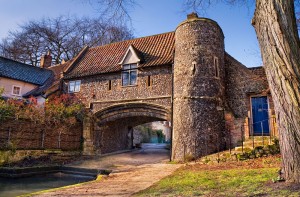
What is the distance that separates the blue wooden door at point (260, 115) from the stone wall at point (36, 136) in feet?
37.5

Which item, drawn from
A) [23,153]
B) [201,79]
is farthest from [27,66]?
[201,79]

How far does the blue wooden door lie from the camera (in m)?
12.7

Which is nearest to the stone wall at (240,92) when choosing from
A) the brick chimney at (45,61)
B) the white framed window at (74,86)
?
the white framed window at (74,86)

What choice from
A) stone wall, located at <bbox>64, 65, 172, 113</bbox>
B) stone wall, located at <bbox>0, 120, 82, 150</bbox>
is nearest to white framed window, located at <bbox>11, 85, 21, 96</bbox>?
stone wall, located at <bbox>64, 65, 172, 113</bbox>

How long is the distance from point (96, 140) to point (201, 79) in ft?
28.5

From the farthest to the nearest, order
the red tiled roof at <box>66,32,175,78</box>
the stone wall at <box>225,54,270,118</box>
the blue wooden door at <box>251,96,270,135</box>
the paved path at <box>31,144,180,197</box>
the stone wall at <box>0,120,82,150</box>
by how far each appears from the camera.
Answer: the red tiled roof at <box>66,32,175,78</box> → the stone wall at <box>225,54,270,118</box> → the blue wooden door at <box>251,96,270,135</box> → the stone wall at <box>0,120,82,150</box> → the paved path at <box>31,144,180,197</box>

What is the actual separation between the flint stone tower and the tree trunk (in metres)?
7.56

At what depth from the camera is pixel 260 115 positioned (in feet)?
42.1

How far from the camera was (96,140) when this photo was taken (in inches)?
657

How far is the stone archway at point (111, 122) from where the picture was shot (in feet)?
47.8

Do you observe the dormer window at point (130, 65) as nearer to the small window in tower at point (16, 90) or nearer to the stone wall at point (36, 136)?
the stone wall at point (36, 136)

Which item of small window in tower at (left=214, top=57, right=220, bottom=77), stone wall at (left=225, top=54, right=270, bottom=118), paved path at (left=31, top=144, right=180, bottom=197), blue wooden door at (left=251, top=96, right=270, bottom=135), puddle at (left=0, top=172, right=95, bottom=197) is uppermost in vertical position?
small window in tower at (left=214, top=57, right=220, bottom=77)

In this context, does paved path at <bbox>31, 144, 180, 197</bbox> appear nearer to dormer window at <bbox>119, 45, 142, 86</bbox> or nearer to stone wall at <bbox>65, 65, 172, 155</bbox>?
stone wall at <bbox>65, 65, 172, 155</bbox>

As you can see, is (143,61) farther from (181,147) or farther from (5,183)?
(5,183)
